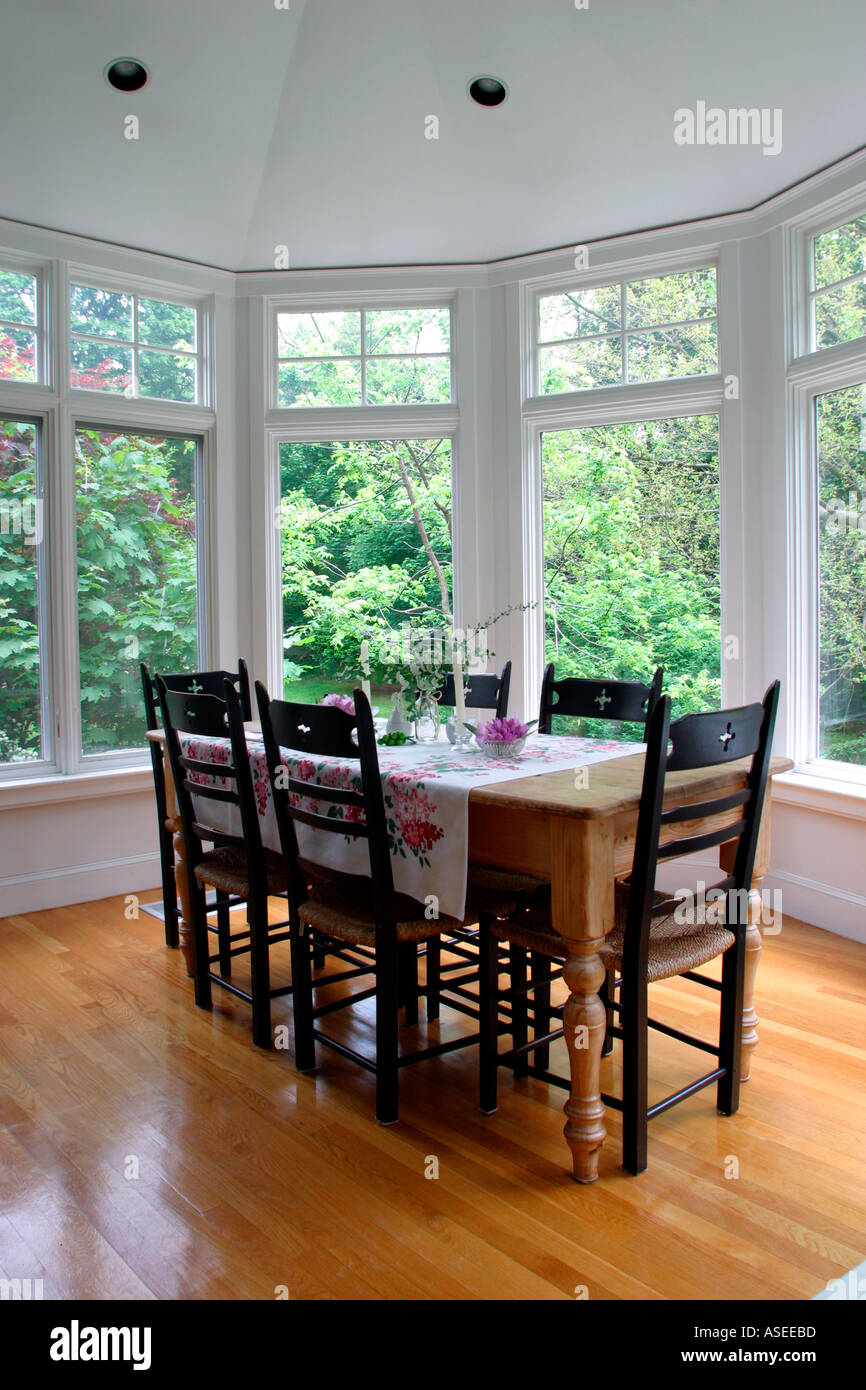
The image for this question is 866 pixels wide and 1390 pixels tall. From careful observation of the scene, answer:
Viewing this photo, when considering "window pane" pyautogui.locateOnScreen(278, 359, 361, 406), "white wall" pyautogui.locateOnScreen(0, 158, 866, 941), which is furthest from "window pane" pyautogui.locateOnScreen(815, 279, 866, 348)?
"window pane" pyautogui.locateOnScreen(278, 359, 361, 406)

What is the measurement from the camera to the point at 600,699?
3.15m

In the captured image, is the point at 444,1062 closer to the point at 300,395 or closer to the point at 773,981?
the point at 773,981

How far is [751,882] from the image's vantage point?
A: 2.37 metres

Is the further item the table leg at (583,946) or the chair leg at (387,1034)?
the chair leg at (387,1034)

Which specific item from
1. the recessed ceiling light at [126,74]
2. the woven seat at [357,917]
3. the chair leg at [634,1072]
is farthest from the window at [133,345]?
the chair leg at [634,1072]

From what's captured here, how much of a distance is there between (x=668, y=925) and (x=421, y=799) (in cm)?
66

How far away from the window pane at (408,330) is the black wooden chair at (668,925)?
3.02m

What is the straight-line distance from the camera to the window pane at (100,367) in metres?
4.26

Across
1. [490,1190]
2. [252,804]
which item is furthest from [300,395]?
[490,1190]

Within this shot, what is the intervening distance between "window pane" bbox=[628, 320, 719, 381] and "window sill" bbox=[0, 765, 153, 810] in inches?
114

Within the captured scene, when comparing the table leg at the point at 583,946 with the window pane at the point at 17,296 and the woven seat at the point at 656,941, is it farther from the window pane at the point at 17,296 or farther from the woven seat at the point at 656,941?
the window pane at the point at 17,296

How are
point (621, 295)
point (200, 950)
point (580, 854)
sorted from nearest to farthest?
point (580, 854), point (200, 950), point (621, 295)

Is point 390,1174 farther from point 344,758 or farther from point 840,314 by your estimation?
point 840,314

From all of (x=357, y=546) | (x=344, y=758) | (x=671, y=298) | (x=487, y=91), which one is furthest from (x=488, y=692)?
(x=487, y=91)
